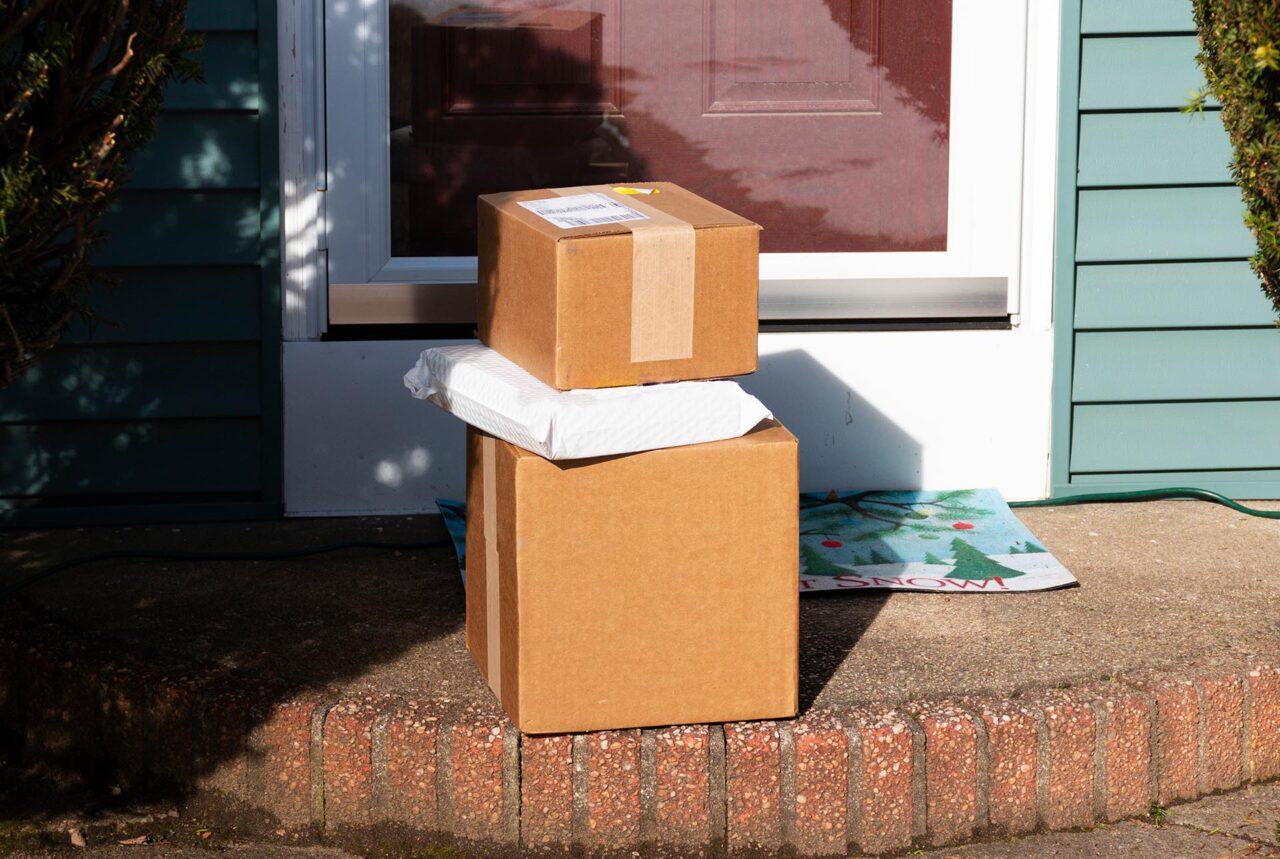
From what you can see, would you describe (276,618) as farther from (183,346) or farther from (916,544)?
(916,544)

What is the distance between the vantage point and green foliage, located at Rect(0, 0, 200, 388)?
219 cm

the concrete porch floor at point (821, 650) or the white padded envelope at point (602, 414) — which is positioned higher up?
the white padded envelope at point (602, 414)

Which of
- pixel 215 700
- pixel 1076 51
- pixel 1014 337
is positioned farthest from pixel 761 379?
pixel 215 700

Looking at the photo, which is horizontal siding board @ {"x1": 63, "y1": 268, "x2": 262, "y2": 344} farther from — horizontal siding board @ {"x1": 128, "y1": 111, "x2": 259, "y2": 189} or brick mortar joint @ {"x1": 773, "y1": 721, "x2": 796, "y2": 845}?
brick mortar joint @ {"x1": 773, "y1": 721, "x2": 796, "y2": 845}

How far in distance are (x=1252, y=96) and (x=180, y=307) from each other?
2.56 m

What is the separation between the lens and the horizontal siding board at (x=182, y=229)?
380 centimetres

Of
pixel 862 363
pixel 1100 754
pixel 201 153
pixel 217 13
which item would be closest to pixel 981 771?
pixel 1100 754

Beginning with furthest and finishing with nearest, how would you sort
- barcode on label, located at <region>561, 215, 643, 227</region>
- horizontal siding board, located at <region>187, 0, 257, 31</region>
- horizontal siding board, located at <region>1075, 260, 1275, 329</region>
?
horizontal siding board, located at <region>1075, 260, 1275, 329</region>
horizontal siding board, located at <region>187, 0, 257, 31</region>
barcode on label, located at <region>561, 215, 643, 227</region>

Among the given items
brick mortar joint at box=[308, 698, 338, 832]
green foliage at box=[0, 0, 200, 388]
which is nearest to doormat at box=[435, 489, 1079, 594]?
brick mortar joint at box=[308, 698, 338, 832]

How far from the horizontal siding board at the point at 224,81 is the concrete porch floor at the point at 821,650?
1.05 meters

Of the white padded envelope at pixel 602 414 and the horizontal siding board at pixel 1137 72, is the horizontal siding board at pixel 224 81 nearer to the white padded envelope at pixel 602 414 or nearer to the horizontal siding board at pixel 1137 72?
the white padded envelope at pixel 602 414

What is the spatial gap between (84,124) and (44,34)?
0.61ft

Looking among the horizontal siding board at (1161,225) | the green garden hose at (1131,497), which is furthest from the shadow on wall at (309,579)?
the horizontal siding board at (1161,225)

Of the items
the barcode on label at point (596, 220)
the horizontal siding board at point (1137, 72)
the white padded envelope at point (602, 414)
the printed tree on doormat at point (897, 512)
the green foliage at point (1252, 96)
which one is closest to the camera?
the green foliage at point (1252, 96)
